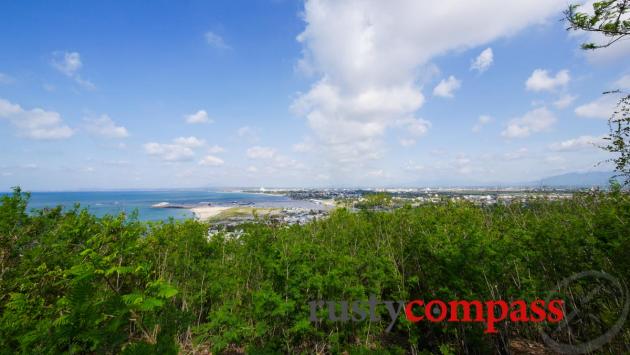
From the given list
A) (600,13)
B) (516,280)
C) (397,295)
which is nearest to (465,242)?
(516,280)

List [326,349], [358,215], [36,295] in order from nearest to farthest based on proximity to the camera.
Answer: [36,295], [326,349], [358,215]

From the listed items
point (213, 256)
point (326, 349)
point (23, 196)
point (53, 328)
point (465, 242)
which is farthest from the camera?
point (213, 256)

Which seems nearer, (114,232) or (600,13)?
(600,13)

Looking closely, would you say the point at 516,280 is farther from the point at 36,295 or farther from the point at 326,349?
the point at 36,295

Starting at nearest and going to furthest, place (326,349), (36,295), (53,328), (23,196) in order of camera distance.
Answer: (53,328)
(36,295)
(326,349)
(23,196)

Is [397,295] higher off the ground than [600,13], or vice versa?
[600,13]

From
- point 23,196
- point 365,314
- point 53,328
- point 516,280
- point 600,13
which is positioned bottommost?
point 365,314

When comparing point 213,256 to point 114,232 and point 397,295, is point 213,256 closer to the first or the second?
point 114,232

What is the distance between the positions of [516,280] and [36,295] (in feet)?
33.6

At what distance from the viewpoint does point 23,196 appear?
7184 millimetres

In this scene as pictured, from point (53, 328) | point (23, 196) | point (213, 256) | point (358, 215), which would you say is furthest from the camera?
point (358, 215)

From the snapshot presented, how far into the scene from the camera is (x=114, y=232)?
7.46 metres

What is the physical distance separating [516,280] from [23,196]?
12.8 meters

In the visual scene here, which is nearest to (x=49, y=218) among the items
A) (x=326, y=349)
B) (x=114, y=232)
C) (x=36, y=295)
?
(x=114, y=232)
